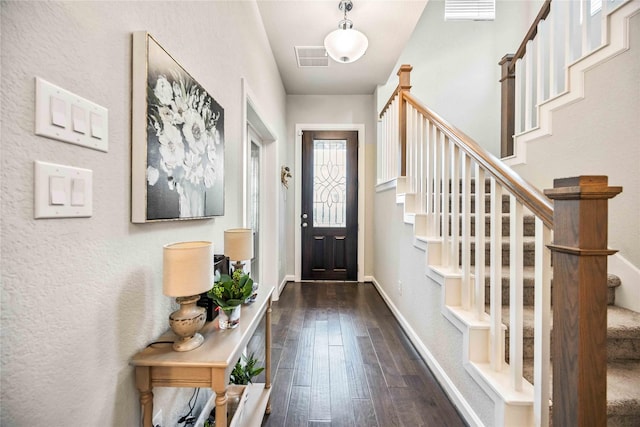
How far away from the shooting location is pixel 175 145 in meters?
1.11

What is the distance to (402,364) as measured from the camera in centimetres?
215

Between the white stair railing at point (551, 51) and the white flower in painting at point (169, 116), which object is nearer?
the white flower in painting at point (169, 116)

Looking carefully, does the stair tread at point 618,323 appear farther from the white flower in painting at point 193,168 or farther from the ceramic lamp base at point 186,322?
the white flower in painting at point 193,168

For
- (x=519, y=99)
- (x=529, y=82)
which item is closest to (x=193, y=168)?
(x=529, y=82)

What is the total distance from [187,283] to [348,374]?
1555mm

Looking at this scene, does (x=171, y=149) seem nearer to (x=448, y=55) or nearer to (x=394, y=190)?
(x=394, y=190)

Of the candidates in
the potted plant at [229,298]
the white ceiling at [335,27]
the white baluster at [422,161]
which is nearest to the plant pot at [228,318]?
the potted plant at [229,298]

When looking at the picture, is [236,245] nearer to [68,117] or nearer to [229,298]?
[229,298]

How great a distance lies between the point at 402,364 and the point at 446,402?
0.44m

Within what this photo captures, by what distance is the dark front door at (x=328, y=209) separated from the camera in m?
4.52

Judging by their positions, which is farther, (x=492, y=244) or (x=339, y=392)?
(x=339, y=392)

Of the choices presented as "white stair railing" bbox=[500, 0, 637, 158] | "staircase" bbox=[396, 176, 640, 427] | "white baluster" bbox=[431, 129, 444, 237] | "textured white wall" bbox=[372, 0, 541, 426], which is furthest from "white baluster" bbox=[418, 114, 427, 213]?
"white stair railing" bbox=[500, 0, 637, 158]

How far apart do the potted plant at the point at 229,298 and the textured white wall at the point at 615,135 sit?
7.59 ft

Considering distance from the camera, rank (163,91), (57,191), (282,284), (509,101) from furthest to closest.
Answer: (282,284) → (509,101) → (163,91) → (57,191)
